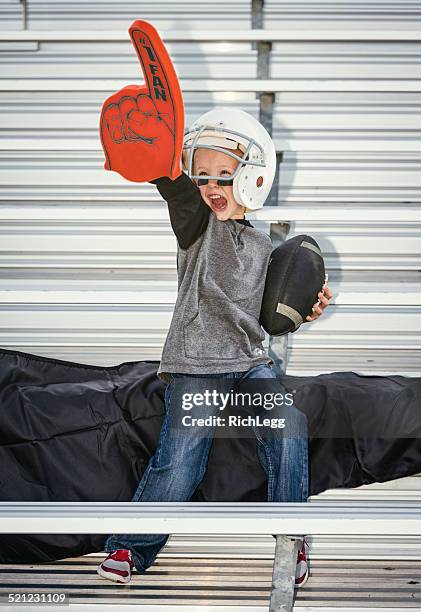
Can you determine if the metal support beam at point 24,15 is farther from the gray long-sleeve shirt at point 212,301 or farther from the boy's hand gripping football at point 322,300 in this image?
the boy's hand gripping football at point 322,300

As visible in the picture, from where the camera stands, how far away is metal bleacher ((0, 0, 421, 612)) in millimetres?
1909

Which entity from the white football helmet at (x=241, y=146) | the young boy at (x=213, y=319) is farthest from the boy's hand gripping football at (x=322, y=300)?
the white football helmet at (x=241, y=146)

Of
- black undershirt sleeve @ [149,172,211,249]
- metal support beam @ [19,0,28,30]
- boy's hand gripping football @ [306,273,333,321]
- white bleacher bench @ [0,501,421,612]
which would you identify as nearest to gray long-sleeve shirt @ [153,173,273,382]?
black undershirt sleeve @ [149,172,211,249]

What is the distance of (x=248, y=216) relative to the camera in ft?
5.87

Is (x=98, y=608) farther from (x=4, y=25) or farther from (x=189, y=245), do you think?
(x=4, y=25)

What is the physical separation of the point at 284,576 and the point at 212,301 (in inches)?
20.7

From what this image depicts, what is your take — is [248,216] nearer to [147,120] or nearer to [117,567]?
[147,120]

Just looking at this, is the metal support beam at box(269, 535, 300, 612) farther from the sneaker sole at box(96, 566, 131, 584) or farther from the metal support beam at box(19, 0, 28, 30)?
the metal support beam at box(19, 0, 28, 30)

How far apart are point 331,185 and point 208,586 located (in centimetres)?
122

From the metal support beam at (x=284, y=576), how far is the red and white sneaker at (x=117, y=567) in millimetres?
272

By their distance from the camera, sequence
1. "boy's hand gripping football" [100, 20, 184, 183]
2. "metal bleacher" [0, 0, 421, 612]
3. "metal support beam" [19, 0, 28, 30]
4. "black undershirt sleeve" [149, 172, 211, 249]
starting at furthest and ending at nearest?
"metal support beam" [19, 0, 28, 30] → "metal bleacher" [0, 0, 421, 612] → "black undershirt sleeve" [149, 172, 211, 249] → "boy's hand gripping football" [100, 20, 184, 183]

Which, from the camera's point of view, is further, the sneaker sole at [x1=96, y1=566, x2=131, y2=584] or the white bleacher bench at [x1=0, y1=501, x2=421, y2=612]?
the sneaker sole at [x1=96, y1=566, x2=131, y2=584]

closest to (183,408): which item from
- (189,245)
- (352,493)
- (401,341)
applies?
(189,245)

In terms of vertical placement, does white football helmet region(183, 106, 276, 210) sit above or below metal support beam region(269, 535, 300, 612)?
above
